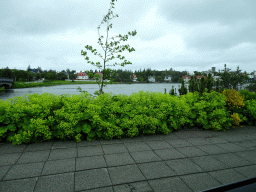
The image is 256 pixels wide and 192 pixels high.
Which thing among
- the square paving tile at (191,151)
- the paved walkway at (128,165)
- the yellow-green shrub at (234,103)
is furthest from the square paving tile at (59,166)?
the yellow-green shrub at (234,103)

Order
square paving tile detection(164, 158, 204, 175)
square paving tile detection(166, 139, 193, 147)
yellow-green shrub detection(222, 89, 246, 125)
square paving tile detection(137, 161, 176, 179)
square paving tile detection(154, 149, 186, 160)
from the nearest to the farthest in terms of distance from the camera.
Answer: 1. square paving tile detection(137, 161, 176, 179)
2. square paving tile detection(164, 158, 204, 175)
3. square paving tile detection(154, 149, 186, 160)
4. square paving tile detection(166, 139, 193, 147)
5. yellow-green shrub detection(222, 89, 246, 125)

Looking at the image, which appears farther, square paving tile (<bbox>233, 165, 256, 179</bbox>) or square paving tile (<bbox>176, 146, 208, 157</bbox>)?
square paving tile (<bbox>176, 146, 208, 157</bbox>)

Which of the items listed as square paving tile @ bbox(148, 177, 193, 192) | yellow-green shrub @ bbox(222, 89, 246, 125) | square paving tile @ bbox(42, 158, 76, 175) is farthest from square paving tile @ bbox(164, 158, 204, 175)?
yellow-green shrub @ bbox(222, 89, 246, 125)

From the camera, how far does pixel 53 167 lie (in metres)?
2.69

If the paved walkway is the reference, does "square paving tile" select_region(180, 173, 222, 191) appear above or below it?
below

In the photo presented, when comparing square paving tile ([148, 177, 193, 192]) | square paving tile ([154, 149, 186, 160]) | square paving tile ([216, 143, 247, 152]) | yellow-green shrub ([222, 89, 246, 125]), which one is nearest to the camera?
square paving tile ([148, 177, 193, 192])

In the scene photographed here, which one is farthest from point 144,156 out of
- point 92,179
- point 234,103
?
point 234,103

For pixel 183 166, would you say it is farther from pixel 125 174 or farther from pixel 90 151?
pixel 90 151

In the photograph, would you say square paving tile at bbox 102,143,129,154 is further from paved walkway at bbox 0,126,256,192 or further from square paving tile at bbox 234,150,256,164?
square paving tile at bbox 234,150,256,164

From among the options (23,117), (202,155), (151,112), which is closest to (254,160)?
(202,155)

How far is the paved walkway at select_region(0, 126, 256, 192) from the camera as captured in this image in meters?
2.29

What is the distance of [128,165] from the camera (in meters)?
2.79

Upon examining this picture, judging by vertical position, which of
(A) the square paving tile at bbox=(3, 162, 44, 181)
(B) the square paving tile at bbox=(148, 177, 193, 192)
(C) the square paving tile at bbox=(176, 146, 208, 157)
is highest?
(A) the square paving tile at bbox=(3, 162, 44, 181)

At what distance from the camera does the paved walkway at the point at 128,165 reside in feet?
7.53
